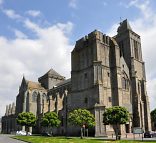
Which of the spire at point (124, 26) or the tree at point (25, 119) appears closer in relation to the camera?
the tree at point (25, 119)

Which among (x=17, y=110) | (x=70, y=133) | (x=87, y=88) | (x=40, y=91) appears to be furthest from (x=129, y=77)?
(x=17, y=110)

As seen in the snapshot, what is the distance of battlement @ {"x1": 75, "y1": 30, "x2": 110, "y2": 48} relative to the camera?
65188 mm

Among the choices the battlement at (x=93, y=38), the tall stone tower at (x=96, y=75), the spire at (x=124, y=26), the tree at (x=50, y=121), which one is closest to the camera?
the tall stone tower at (x=96, y=75)

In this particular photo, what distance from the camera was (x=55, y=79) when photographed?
117 m

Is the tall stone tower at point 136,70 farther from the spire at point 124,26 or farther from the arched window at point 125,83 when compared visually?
the arched window at point 125,83

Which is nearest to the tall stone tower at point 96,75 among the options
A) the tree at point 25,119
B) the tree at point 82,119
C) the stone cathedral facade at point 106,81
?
the stone cathedral facade at point 106,81

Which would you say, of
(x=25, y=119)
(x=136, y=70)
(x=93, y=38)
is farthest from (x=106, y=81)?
(x=25, y=119)

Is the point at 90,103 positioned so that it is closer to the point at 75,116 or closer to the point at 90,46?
the point at 75,116

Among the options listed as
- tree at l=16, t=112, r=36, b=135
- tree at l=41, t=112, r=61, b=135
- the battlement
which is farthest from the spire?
tree at l=16, t=112, r=36, b=135

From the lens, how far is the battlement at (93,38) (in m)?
65.2

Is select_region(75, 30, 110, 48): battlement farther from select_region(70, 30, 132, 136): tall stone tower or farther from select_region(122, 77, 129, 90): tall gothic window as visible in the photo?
select_region(122, 77, 129, 90): tall gothic window

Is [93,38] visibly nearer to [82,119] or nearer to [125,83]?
[125,83]

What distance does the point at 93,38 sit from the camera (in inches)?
2566

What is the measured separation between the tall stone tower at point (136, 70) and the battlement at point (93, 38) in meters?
11.9
